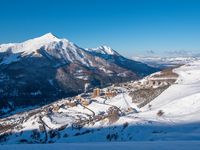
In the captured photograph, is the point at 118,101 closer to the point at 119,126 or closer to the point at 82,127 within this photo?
the point at 82,127

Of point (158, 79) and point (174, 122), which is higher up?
point (158, 79)

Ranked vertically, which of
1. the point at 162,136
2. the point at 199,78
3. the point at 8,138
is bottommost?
the point at 8,138

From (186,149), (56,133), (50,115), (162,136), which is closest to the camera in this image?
(186,149)

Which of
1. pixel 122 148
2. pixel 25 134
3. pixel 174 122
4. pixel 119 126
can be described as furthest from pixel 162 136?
pixel 25 134

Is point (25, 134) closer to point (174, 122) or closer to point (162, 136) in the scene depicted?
point (174, 122)

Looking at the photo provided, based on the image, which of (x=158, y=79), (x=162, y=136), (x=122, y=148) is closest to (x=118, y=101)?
(x=158, y=79)

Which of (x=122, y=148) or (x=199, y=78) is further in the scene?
(x=199, y=78)

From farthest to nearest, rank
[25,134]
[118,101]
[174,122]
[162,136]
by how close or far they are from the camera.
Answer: [118,101] → [25,134] → [174,122] → [162,136]
